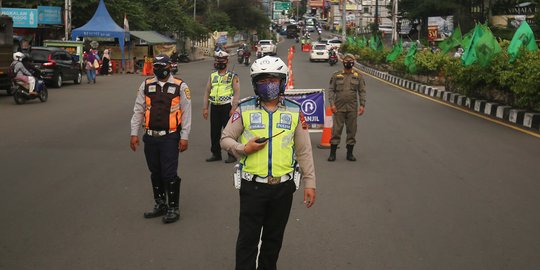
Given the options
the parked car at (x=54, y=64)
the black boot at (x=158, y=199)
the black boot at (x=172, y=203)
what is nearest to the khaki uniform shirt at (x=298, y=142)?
the black boot at (x=172, y=203)

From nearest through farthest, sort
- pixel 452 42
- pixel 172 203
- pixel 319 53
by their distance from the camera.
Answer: pixel 172 203 → pixel 452 42 → pixel 319 53

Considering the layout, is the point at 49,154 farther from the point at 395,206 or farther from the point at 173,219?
the point at 395,206

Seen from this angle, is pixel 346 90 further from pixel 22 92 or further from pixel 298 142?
pixel 22 92

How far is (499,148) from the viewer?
A: 10.2m

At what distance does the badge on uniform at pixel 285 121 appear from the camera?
374 centimetres

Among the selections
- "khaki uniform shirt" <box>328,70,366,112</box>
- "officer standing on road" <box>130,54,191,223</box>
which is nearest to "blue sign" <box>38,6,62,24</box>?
"khaki uniform shirt" <box>328,70,366,112</box>

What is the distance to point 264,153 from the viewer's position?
146 inches

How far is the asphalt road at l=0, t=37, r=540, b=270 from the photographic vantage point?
488 centimetres

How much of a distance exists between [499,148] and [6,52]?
50.2 feet

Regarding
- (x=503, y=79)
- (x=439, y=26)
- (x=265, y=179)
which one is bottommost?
(x=265, y=179)

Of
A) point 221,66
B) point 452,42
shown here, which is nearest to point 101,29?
point 452,42

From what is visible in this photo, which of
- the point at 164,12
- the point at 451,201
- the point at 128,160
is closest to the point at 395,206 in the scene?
the point at 451,201

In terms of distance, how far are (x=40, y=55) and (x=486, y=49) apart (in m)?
15.5

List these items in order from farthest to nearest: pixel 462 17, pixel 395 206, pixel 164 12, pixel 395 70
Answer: pixel 462 17, pixel 164 12, pixel 395 70, pixel 395 206
